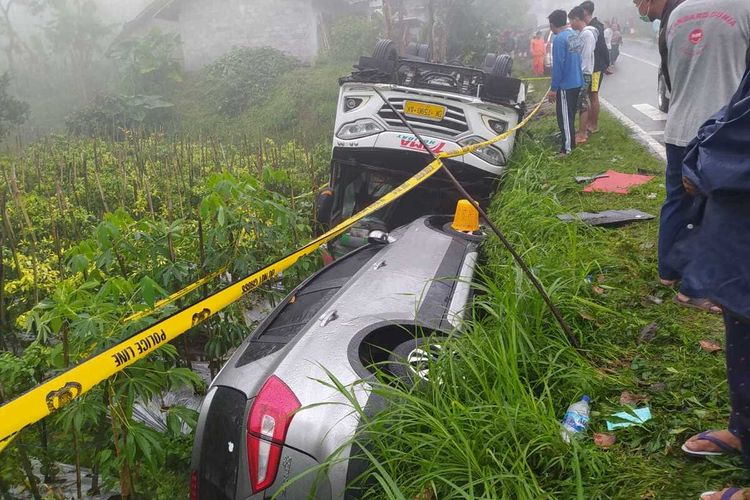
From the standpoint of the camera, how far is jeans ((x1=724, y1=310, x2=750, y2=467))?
5.70 feet

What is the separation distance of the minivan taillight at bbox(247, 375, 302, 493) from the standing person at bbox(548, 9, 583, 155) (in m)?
5.68

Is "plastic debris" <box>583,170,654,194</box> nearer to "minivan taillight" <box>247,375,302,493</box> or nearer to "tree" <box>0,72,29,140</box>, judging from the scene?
"minivan taillight" <box>247,375,302,493</box>

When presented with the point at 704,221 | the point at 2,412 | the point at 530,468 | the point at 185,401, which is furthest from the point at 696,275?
the point at 185,401

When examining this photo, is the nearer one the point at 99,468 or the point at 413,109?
the point at 99,468

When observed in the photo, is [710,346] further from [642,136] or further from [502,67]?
[642,136]

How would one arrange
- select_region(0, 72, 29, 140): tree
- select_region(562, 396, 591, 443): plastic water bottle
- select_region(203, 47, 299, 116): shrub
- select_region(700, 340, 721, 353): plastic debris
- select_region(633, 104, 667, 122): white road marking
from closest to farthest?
select_region(562, 396, 591, 443): plastic water bottle
select_region(700, 340, 721, 353): plastic debris
select_region(633, 104, 667, 122): white road marking
select_region(0, 72, 29, 140): tree
select_region(203, 47, 299, 116): shrub

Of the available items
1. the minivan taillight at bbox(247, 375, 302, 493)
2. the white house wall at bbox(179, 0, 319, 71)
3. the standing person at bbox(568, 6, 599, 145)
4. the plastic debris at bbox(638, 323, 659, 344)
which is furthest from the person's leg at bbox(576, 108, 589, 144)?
the white house wall at bbox(179, 0, 319, 71)

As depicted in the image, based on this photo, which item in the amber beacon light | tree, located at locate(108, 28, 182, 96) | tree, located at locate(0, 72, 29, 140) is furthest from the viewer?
tree, located at locate(108, 28, 182, 96)

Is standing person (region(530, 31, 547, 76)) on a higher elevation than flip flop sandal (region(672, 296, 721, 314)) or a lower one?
higher

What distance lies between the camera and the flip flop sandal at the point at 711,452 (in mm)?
1947

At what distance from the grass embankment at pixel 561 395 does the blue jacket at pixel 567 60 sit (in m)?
3.46

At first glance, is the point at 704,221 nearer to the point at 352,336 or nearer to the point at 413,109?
the point at 352,336

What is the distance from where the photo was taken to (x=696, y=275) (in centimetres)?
178

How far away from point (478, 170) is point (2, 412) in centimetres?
468
